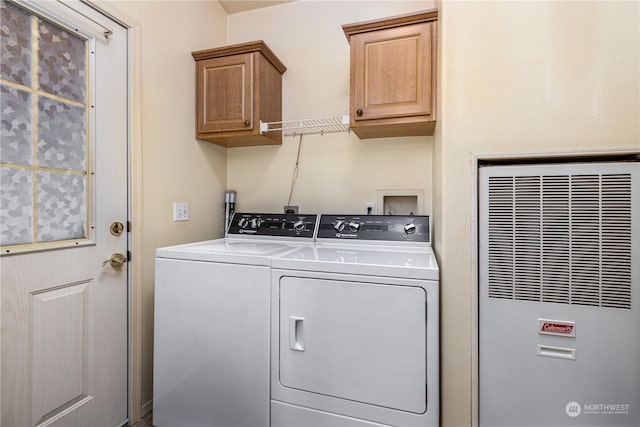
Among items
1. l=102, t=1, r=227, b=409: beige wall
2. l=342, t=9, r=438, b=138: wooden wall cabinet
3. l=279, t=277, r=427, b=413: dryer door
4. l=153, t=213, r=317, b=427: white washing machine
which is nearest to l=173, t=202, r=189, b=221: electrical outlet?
l=102, t=1, r=227, b=409: beige wall

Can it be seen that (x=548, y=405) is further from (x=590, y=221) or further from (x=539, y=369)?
(x=590, y=221)

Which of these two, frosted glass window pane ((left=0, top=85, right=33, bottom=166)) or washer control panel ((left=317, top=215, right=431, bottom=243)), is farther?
washer control panel ((left=317, top=215, right=431, bottom=243))

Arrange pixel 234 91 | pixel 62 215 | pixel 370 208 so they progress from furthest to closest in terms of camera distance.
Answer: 1. pixel 370 208
2. pixel 234 91
3. pixel 62 215

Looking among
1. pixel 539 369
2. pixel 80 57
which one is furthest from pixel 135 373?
pixel 539 369

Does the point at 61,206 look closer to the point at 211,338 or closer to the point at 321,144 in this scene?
the point at 211,338

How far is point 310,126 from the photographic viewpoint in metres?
2.20

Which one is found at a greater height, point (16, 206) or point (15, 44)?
point (15, 44)

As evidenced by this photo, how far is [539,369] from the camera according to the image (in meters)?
1.17

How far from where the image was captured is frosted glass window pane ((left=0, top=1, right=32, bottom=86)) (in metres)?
1.17

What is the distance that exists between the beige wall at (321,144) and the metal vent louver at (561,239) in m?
0.78

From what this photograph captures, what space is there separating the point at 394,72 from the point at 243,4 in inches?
56.5

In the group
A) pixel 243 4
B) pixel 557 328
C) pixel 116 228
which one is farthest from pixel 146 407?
pixel 243 4

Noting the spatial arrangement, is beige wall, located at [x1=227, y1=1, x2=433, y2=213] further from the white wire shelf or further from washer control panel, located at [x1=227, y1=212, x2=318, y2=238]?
washer control panel, located at [x1=227, y1=212, x2=318, y2=238]

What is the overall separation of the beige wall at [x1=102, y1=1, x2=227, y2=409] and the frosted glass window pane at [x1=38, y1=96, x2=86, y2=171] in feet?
1.03
